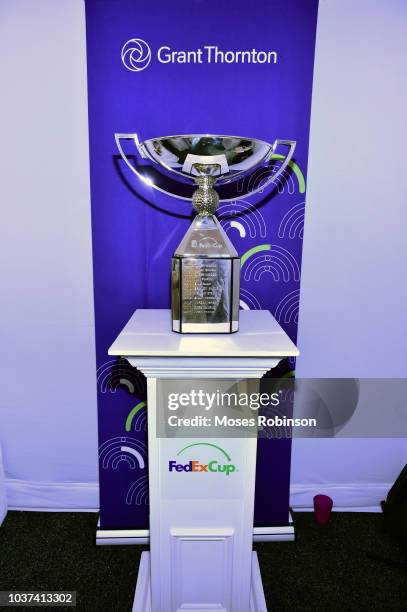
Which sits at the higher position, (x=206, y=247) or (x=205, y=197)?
(x=205, y=197)

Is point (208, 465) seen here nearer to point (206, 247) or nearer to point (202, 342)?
point (202, 342)

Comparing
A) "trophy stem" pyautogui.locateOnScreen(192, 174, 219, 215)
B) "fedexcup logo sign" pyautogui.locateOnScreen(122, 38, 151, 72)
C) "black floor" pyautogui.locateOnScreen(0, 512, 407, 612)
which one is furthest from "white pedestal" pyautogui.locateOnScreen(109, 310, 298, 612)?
"fedexcup logo sign" pyautogui.locateOnScreen(122, 38, 151, 72)

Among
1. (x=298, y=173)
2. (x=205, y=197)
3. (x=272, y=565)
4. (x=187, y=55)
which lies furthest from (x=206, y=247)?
(x=272, y=565)

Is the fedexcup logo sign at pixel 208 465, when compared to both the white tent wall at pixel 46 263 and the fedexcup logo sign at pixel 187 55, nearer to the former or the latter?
the white tent wall at pixel 46 263

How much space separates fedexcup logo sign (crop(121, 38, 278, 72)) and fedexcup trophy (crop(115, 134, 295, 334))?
434 millimetres

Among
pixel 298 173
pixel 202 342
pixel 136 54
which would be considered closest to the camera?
pixel 202 342

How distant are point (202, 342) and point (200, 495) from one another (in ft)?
1.45

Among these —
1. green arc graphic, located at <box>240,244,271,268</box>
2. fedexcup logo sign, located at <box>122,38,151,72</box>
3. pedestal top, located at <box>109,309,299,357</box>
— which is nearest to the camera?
pedestal top, located at <box>109,309,299,357</box>

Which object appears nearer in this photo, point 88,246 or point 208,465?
point 208,465

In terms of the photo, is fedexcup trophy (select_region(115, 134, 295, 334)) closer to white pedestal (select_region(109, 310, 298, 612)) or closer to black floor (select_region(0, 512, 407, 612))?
white pedestal (select_region(109, 310, 298, 612))

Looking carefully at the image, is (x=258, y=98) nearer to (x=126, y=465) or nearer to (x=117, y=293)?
(x=117, y=293)

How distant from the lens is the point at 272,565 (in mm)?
1534

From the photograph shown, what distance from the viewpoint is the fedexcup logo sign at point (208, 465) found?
1.15 metres

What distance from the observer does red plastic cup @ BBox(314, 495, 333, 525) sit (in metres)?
1.71
